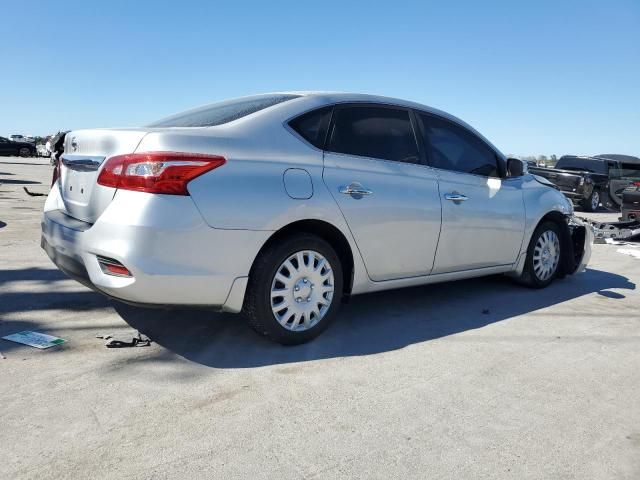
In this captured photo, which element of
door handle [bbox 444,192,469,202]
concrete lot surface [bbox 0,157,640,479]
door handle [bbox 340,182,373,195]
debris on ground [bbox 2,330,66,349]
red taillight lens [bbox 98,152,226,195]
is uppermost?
red taillight lens [bbox 98,152,226,195]

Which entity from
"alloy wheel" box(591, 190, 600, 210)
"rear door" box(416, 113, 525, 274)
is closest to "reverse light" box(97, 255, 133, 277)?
"rear door" box(416, 113, 525, 274)

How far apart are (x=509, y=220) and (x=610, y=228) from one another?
5.41 m

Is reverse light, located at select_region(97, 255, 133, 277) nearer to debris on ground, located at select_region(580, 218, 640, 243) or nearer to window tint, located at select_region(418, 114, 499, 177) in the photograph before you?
window tint, located at select_region(418, 114, 499, 177)

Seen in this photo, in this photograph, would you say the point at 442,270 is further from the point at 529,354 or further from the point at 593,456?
the point at 593,456

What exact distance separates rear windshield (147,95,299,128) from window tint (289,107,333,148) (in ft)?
0.71

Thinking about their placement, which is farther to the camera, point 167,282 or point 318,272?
point 318,272

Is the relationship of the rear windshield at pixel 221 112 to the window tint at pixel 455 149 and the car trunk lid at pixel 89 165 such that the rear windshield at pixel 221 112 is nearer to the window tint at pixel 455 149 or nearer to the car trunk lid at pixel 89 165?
the car trunk lid at pixel 89 165

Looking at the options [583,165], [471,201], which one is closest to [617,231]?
[471,201]

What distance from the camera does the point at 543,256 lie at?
5367 millimetres

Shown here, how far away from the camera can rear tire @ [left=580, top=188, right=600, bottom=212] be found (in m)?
15.4

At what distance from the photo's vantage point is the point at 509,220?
4.80 meters

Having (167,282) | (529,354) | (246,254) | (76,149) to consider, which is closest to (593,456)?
(529,354)

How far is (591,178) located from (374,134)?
13627 millimetres

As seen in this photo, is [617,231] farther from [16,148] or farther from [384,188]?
[16,148]
